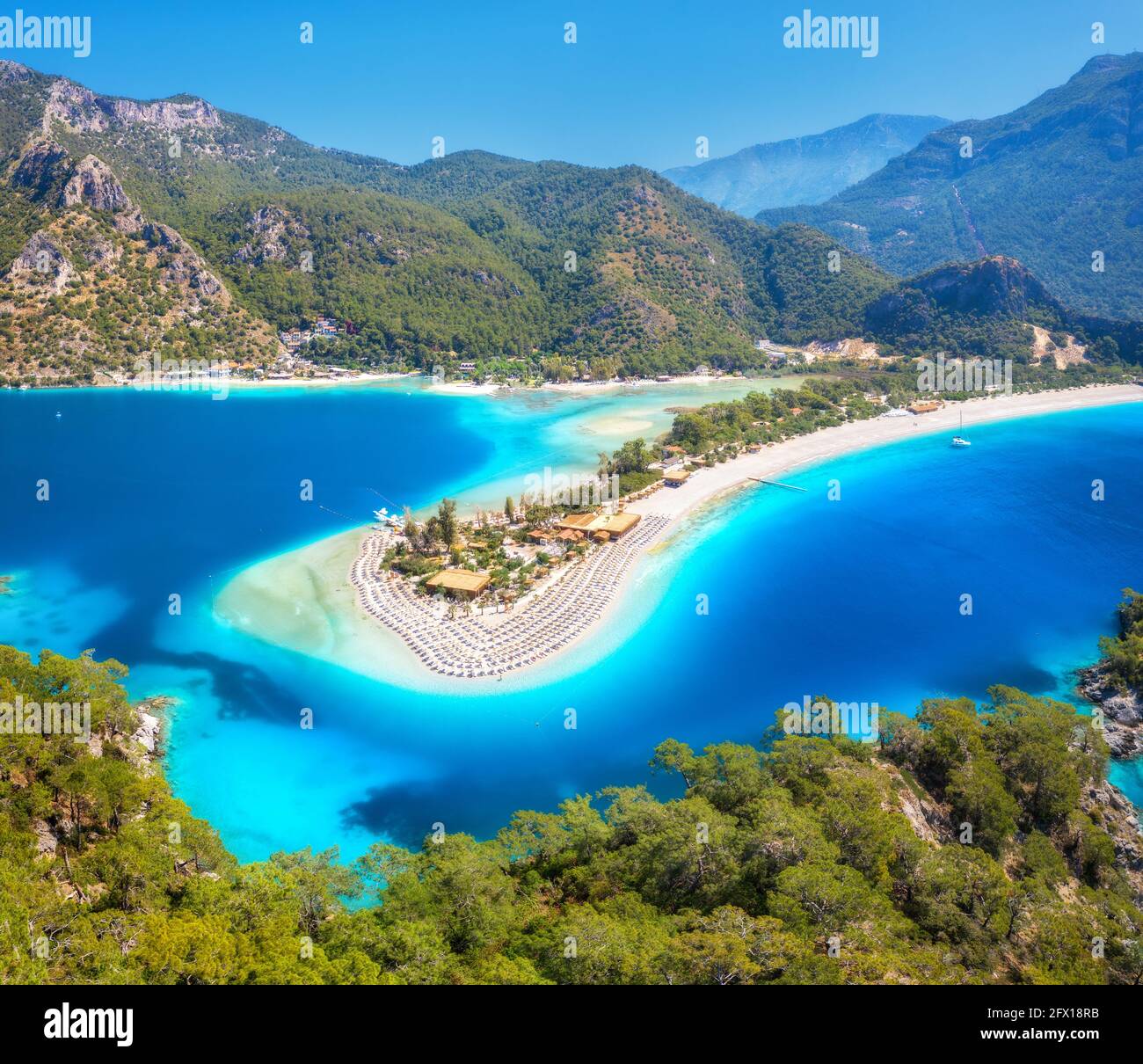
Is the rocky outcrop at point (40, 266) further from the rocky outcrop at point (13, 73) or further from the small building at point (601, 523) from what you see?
the small building at point (601, 523)

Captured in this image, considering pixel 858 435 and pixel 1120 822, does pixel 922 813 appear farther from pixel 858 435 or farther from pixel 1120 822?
pixel 858 435

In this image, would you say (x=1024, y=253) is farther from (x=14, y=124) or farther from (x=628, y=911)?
(x=14, y=124)

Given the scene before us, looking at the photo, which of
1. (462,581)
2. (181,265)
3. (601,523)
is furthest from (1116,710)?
(181,265)

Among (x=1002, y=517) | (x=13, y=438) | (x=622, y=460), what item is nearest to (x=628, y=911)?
(x=622, y=460)

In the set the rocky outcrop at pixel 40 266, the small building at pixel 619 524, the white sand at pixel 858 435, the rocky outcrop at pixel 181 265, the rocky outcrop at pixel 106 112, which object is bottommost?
the small building at pixel 619 524

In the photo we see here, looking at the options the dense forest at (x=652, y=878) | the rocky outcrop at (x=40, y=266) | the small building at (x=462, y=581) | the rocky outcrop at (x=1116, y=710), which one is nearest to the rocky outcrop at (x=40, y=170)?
the rocky outcrop at (x=40, y=266)
